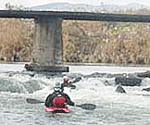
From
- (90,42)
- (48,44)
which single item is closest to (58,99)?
(48,44)

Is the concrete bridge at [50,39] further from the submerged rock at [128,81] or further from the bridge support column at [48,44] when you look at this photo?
the submerged rock at [128,81]

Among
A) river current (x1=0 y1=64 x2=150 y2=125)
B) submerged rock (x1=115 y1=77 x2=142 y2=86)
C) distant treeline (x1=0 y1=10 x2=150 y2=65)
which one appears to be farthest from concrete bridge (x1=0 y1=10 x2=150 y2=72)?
distant treeline (x1=0 y1=10 x2=150 y2=65)

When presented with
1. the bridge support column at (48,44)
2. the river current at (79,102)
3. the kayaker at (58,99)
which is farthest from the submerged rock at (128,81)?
the kayaker at (58,99)

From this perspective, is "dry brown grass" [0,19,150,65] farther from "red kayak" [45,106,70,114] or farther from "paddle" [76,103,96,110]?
"red kayak" [45,106,70,114]

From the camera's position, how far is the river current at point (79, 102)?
20.8m

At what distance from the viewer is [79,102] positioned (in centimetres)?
2520

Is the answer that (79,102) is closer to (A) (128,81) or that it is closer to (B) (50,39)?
(A) (128,81)

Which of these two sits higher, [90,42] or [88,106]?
[88,106]

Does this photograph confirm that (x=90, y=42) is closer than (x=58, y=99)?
No

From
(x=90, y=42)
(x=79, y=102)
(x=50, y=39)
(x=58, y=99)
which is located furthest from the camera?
(x=90, y=42)

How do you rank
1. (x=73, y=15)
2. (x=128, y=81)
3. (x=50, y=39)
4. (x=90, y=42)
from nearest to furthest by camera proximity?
(x=128, y=81) < (x=73, y=15) < (x=50, y=39) < (x=90, y=42)

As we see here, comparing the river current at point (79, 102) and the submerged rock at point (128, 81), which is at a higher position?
the river current at point (79, 102)

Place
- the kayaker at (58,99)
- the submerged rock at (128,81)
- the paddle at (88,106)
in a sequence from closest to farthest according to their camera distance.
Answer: the kayaker at (58,99) → the paddle at (88,106) → the submerged rock at (128,81)

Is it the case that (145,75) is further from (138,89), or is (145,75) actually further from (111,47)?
(111,47)
